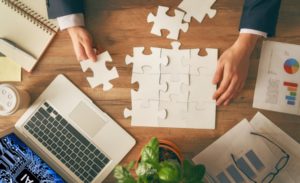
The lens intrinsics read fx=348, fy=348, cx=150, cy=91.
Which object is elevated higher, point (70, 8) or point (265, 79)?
point (70, 8)

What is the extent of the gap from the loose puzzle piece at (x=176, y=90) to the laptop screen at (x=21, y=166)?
0.44m

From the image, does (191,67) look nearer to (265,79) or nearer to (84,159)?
(265,79)

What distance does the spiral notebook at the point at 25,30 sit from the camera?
1.20m

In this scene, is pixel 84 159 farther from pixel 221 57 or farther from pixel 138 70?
pixel 221 57

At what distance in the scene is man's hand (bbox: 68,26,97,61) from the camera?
1156mm

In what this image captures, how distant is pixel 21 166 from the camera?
1.12 meters

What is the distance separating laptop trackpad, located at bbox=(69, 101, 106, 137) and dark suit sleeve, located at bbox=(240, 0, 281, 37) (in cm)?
57

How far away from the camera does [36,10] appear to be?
1209mm

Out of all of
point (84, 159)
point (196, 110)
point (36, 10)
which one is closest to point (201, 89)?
point (196, 110)

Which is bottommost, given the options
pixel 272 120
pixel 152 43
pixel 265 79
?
pixel 272 120

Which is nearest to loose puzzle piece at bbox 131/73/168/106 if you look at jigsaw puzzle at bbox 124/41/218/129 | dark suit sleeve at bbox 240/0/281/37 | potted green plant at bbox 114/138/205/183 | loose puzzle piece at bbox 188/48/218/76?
jigsaw puzzle at bbox 124/41/218/129

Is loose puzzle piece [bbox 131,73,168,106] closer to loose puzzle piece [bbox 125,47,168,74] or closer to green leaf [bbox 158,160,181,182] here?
loose puzzle piece [bbox 125,47,168,74]

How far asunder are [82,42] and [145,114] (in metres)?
0.32

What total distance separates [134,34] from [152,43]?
2.7 inches
